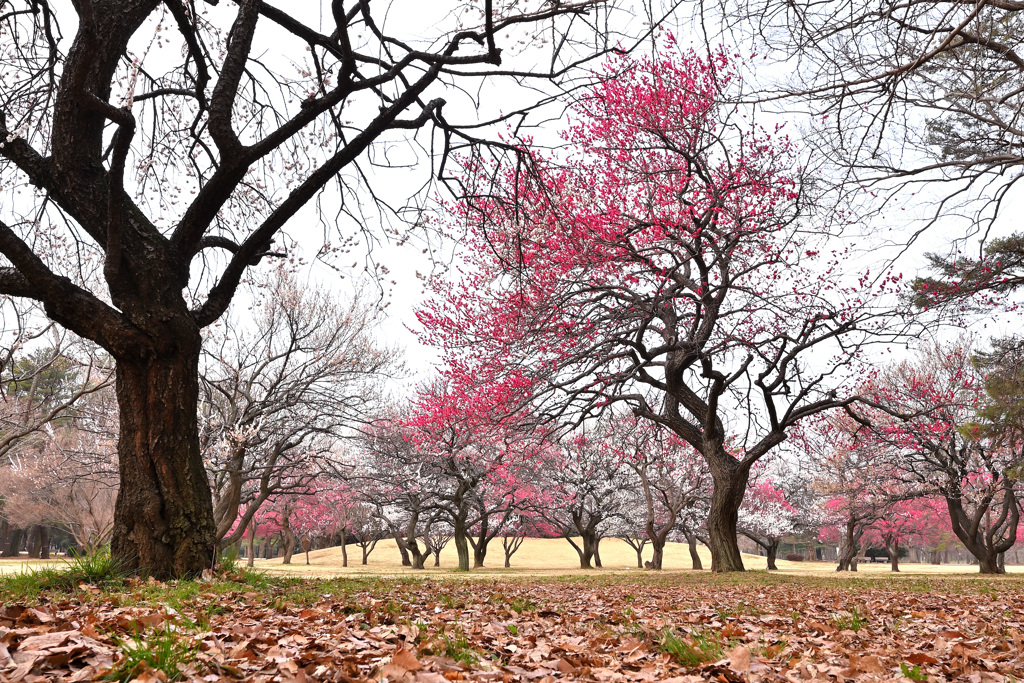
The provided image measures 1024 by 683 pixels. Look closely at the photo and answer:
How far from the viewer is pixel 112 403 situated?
18.7 metres

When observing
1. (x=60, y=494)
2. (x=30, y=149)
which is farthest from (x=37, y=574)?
(x=60, y=494)

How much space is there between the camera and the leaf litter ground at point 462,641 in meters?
2.33

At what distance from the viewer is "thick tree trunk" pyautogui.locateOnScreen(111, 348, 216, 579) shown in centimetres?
624

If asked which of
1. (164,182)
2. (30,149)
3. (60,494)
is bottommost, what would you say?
(60,494)

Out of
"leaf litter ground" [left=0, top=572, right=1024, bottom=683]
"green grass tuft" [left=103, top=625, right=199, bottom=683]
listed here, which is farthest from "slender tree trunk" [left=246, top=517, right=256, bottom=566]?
"green grass tuft" [left=103, top=625, right=199, bottom=683]

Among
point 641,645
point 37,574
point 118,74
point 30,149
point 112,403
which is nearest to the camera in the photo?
point 641,645

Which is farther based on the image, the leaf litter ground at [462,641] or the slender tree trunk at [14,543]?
the slender tree trunk at [14,543]

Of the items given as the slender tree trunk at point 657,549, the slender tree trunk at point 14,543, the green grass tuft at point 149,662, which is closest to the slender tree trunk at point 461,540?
the slender tree trunk at point 657,549

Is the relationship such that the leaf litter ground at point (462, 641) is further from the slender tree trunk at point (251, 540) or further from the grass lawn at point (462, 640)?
the slender tree trunk at point (251, 540)

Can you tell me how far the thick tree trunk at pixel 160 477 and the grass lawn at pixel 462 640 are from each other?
1007 mm

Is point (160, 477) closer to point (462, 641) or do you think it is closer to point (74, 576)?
point (74, 576)

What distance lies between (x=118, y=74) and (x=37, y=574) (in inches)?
262

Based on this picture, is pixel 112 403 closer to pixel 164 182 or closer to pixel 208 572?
pixel 164 182

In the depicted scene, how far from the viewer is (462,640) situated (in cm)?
311
